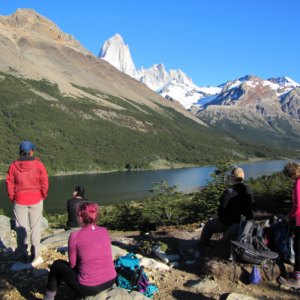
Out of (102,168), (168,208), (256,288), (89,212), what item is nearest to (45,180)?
(89,212)

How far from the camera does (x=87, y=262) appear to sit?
2.98 meters

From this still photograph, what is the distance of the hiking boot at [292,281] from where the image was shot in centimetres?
370

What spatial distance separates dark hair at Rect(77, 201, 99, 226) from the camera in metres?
3.05

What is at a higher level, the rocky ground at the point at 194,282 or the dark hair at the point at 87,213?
the dark hair at the point at 87,213

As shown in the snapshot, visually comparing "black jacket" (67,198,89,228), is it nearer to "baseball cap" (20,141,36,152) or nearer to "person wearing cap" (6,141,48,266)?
"person wearing cap" (6,141,48,266)

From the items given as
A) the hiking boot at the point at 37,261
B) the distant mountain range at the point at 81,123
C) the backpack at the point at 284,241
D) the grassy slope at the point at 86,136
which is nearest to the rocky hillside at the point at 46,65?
the distant mountain range at the point at 81,123

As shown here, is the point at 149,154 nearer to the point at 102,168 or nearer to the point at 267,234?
the point at 102,168

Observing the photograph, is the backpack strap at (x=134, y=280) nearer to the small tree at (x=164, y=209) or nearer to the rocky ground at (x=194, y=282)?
the rocky ground at (x=194, y=282)

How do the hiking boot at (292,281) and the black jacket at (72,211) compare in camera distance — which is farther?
the black jacket at (72,211)

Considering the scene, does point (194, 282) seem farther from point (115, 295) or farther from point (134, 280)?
point (115, 295)

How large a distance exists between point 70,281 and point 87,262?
0.34m

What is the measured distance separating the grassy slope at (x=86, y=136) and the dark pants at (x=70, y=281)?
7820cm

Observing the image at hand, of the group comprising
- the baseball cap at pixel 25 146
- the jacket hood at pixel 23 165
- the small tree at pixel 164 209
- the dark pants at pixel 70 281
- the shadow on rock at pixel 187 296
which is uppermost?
the baseball cap at pixel 25 146

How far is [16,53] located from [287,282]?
633 feet
